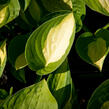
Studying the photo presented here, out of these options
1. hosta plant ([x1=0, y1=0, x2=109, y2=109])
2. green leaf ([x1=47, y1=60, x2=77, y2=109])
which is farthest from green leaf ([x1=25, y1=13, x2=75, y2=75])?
green leaf ([x1=47, y1=60, x2=77, y2=109])

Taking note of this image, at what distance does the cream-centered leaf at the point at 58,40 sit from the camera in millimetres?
759

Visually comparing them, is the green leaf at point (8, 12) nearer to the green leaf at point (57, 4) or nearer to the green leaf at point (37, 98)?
the green leaf at point (57, 4)

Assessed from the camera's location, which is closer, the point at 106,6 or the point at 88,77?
the point at 106,6

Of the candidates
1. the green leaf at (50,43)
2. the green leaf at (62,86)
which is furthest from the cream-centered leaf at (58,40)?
the green leaf at (62,86)

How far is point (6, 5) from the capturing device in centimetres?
86

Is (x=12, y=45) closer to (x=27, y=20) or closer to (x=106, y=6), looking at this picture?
(x=27, y=20)

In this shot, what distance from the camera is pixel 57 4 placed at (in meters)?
0.88

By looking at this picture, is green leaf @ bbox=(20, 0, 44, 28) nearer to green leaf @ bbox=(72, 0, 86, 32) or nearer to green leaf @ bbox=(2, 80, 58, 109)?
green leaf @ bbox=(72, 0, 86, 32)

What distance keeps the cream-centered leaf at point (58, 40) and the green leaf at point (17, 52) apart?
16 centimetres

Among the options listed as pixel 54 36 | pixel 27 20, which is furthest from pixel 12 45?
pixel 54 36

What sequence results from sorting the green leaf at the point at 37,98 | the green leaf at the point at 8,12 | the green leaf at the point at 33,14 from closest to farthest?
the green leaf at the point at 37,98 < the green leaf at the point at 8,12 < the green leaf at the point at 33,14

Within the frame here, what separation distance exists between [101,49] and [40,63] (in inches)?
9.1

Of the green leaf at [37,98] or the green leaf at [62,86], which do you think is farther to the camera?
the green leaf at [62,86]

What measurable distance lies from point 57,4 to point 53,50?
0.22 meters
